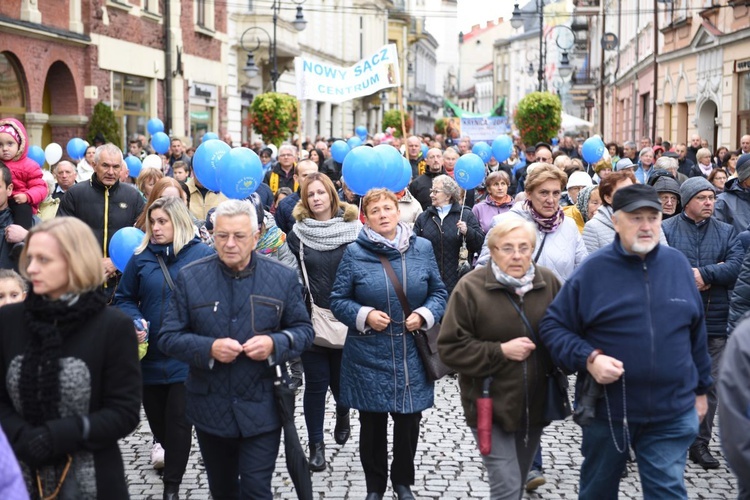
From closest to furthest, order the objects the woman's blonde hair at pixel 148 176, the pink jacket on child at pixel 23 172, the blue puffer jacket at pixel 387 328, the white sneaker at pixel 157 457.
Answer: the blue puffer jacket at pixel 387 328 → the white sneaker at pixel 157 457 → the pink jacket on child at pixel 23 172 → the woman's blonde hair at pixel 148 176

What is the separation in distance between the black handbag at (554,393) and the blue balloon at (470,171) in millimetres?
6554

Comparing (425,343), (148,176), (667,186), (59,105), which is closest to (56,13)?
(59,105)

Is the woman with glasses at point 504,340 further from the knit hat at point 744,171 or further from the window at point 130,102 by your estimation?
the window at point 130,102

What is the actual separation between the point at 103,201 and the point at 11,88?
12.2 metres

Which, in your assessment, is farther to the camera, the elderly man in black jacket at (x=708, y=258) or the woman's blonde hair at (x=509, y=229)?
the elderly man in black jacket at (x=708, y=258)

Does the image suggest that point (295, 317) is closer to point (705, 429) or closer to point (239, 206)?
point (239, 206)

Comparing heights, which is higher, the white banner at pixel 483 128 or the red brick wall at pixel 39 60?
the red brick wall at pixel 39 60

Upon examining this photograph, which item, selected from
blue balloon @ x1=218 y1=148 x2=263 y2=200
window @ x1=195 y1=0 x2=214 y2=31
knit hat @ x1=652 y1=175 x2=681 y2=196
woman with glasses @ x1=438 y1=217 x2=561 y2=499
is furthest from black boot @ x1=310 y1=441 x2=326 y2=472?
window @ x1=195 y1=0 x2=214 y2=31

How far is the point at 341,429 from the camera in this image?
7359 mm

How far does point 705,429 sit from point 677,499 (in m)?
2.53

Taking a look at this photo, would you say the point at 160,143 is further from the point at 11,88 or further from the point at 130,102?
the point at 130,102

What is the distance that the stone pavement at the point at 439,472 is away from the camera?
638 centimetres

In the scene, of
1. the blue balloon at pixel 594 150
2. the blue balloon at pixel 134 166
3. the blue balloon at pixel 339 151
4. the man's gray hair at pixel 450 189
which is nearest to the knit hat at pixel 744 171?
the man's gray hair at pixel 450 189

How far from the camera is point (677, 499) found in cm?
468
